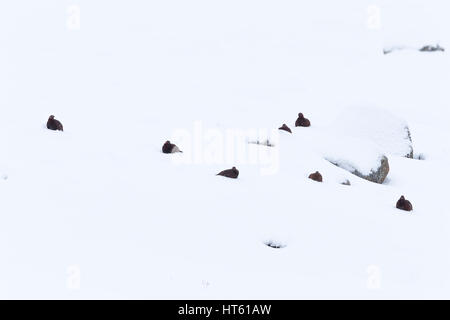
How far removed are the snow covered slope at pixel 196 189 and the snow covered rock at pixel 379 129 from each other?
0.51 meters

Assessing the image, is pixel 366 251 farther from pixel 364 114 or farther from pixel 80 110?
pixel 80 110

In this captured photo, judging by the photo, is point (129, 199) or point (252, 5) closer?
point (129, 199)

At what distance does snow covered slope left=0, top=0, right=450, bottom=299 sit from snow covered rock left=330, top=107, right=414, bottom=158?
508 millimetres

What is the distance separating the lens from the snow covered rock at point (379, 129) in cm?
1227

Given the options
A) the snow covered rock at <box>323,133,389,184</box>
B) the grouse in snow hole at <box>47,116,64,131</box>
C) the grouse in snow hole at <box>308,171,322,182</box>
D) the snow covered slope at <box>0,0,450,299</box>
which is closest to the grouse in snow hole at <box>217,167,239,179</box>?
the snow covered slope at <box>0,0,450,299</box>

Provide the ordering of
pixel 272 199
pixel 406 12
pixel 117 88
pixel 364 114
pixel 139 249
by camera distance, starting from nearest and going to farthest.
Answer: pixel 139 249, pixel 272 199, pixel 364 114, pixel 117 88, pixel 406 12

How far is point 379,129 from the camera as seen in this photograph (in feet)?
40.7

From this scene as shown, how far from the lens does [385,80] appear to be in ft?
67.2

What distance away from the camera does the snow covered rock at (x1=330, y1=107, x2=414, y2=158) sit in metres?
12.3

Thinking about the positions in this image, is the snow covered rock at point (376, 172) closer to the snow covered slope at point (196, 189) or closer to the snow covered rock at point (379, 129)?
the snow covered slope at point (196, 189)

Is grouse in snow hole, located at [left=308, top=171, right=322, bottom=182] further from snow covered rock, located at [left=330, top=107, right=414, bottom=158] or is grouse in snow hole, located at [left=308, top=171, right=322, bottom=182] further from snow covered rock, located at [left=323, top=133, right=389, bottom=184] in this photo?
Result: snow covered rock, located at [left=330, top=107, right=414, bottom=158]

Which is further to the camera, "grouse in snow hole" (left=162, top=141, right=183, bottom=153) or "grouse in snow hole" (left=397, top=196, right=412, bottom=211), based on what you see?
"grouse in snow hole" (left=162, top=141, right=183, bottom=153)
